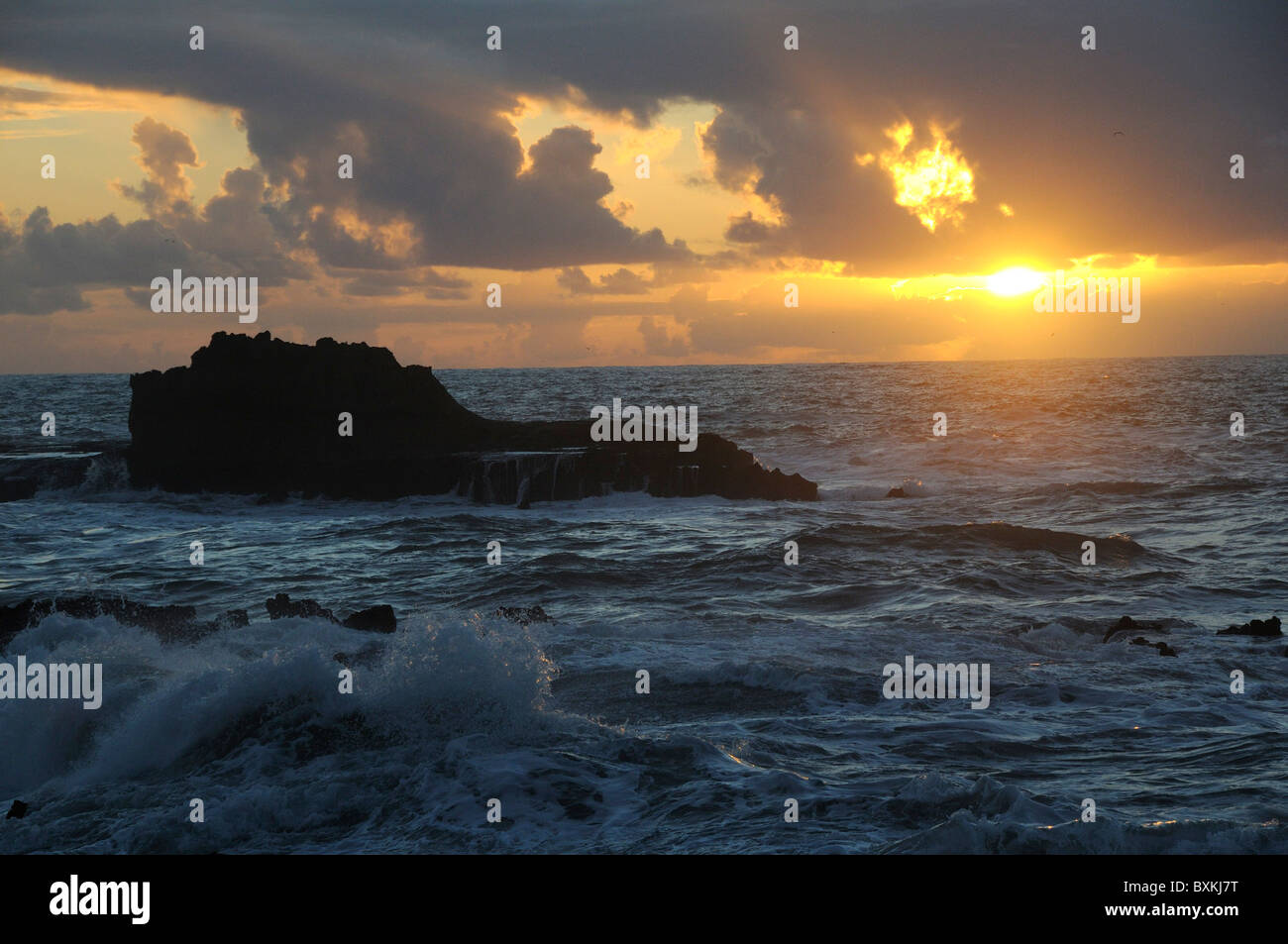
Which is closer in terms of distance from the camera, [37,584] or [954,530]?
[37,584]

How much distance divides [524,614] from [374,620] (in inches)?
88.0

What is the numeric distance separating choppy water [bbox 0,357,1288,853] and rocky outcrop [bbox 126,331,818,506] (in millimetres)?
2697

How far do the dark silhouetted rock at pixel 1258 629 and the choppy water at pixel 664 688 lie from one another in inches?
13.6

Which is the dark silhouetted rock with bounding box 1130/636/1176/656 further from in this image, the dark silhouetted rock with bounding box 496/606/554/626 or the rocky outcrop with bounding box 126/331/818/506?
the rocky outcrop with bounding box 126/331/818/506

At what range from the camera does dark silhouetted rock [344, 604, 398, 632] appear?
14.2 m

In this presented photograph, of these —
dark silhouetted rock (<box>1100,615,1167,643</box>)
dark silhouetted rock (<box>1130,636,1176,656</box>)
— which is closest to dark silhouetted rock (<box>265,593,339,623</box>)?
dark silhouetted rock (<box>1100,615,1167,643</box>)

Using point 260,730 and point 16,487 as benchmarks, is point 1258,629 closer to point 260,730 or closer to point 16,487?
point 260,730

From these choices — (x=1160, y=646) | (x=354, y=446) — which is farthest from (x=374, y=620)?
(x=354, y=446)

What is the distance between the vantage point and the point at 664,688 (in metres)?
Answer: 11.8

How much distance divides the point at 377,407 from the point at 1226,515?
22418 millimetres

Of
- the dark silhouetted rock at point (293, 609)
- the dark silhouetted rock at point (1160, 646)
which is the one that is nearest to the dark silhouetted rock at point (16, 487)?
the dark silhouetted rock at point (293, 609)
